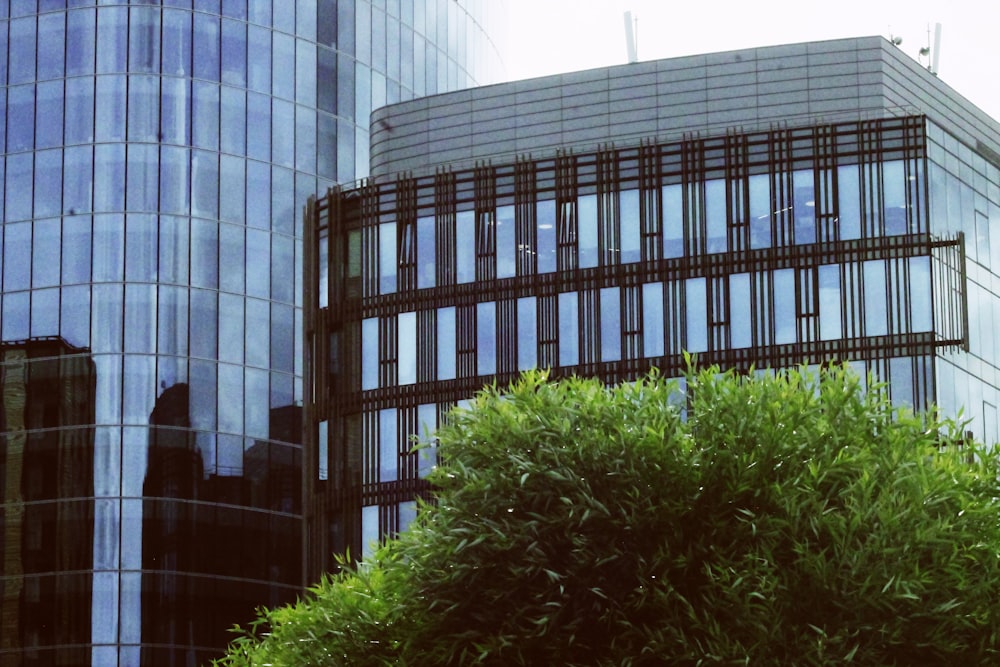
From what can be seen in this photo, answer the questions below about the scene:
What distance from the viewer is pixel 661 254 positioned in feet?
200

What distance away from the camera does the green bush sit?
3145cm

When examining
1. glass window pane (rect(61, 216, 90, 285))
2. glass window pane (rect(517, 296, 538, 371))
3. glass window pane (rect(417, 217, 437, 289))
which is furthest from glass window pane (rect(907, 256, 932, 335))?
glass window pane (rect(61, 216, 90, 285))

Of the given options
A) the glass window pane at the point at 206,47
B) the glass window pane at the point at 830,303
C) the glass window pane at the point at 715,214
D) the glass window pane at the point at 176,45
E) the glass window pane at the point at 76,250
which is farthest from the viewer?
the glass window pane at the point at 206,47

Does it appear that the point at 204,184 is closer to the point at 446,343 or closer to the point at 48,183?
the point at 48,183

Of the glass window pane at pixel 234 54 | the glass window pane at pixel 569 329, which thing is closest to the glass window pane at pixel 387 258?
the glass window pane at pixel 569 329

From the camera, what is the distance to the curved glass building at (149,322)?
77750 mm

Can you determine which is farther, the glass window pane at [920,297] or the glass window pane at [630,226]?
the glass window pane at [630,226]

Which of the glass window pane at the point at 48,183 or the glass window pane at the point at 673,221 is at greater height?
the glass window pane at the point at 48,183

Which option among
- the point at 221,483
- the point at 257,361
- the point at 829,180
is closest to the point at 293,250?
the point at 257,361

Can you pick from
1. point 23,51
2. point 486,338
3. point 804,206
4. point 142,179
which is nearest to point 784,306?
point 804,206

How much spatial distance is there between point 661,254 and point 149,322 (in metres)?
26.5

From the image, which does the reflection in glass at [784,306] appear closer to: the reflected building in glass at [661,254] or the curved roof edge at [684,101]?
the reflected building in glass at [661,254]

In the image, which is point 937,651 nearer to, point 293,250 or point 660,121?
point 660,121

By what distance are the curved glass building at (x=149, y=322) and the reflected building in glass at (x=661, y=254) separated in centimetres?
1480
